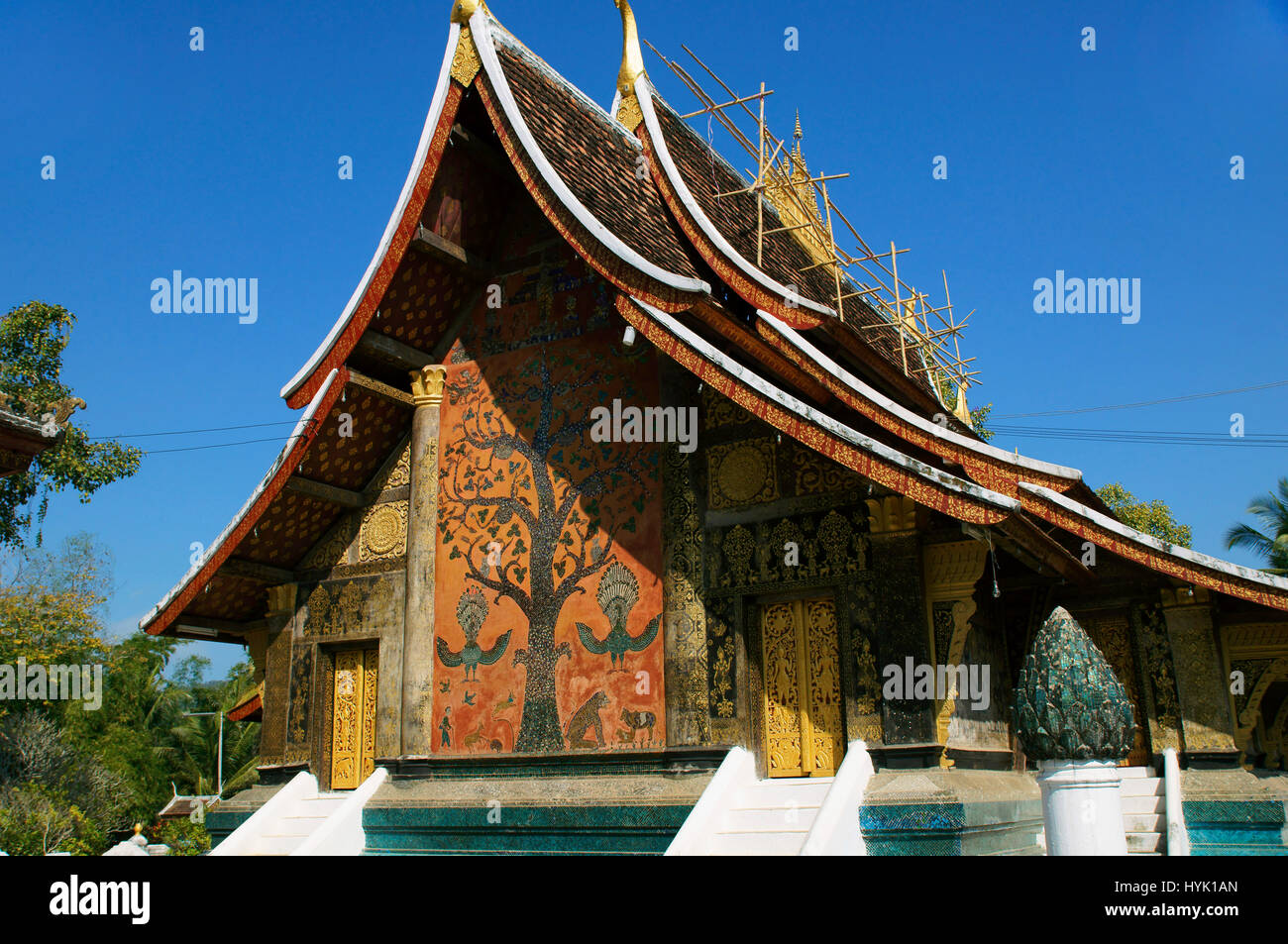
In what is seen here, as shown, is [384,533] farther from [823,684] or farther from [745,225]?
[745,225]

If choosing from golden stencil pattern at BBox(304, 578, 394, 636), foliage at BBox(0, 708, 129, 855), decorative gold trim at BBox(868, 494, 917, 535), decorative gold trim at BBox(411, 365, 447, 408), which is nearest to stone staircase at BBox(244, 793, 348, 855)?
golden stencil pattern at BBox(304, 578, 394, 636)

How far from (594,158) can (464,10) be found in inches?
64.5

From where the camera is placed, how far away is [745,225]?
11727 millimetres

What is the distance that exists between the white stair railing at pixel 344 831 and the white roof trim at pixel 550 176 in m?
4.80

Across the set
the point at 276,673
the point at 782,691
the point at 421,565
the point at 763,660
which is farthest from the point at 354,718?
the point at 782,691

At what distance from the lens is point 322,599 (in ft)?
33.6

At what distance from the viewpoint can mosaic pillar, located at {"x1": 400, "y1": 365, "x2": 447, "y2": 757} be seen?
9.25 m

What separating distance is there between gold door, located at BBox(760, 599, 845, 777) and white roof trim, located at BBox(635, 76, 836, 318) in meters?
2.63

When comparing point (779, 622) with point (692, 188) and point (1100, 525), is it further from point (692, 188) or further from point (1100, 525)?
point (692, 188)

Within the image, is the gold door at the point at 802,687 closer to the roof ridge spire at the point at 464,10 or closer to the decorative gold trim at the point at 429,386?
the decorative gold trim at the point at 429,386

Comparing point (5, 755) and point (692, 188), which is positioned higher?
point (692, 188)
